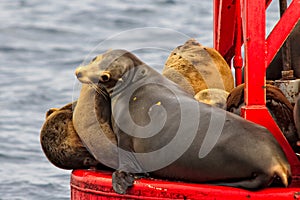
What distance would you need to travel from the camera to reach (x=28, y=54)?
17.6m

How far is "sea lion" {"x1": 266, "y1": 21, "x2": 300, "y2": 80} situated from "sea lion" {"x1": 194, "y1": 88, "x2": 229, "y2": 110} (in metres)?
0.49

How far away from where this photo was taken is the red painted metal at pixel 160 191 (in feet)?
15.3

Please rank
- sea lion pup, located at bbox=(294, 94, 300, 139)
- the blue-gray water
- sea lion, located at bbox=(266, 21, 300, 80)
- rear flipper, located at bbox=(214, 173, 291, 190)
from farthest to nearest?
the blue-gray water, sea lion, located at bbox=(266, 21, 300, 80), sea lion pup, located at bbox=(294, 94, 300, 139), rear flipper, located at bbox=(214, 173, 291, 190)

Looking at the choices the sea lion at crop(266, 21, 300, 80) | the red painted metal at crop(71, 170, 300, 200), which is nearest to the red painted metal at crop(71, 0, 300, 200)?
the red painted metal at crop(71, 170, 300, 200)

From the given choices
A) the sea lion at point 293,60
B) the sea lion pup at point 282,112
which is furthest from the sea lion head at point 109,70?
the sea lion at point 293,60

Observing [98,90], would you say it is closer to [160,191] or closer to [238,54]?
[160,191]

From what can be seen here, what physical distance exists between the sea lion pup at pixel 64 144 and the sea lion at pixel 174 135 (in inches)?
15.4

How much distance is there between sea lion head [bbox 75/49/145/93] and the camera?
16.9 feet

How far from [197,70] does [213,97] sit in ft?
1.49

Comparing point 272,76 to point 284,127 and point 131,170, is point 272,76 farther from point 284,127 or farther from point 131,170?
point 131,170

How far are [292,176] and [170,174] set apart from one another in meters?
0.70

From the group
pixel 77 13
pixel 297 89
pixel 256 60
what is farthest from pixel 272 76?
pixel 77 13

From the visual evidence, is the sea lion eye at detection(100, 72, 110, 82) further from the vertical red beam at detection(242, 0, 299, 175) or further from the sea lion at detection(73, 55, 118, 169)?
the vertical red beam at detection(242, 0, 299, 175)

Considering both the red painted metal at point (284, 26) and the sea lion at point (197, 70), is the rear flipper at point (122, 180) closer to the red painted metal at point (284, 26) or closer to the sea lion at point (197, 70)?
the sea lion at point (197, 70)
